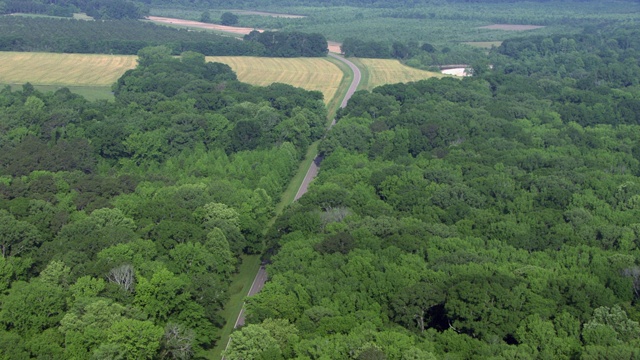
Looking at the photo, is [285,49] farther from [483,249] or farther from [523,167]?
[483,249]

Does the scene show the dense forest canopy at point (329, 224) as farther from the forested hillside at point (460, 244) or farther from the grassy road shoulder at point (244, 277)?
the grassy road shoulder at point (244, 277)

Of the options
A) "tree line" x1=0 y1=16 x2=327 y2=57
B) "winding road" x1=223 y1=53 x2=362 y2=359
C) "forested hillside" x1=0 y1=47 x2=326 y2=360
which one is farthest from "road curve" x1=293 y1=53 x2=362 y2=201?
"tree line" x1=0 y1=16 x2=327 y2=57

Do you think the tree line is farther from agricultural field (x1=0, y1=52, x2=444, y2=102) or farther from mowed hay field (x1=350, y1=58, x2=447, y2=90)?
mowed hay field (x1=350, y1=58, x2=447, y2=90)

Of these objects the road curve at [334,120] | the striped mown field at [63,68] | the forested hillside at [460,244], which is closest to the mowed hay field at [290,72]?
the road curve at [334,120]

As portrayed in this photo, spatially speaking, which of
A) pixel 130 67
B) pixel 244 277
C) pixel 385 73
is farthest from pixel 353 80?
pixel 244 277

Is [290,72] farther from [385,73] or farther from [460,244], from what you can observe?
[460,244]
